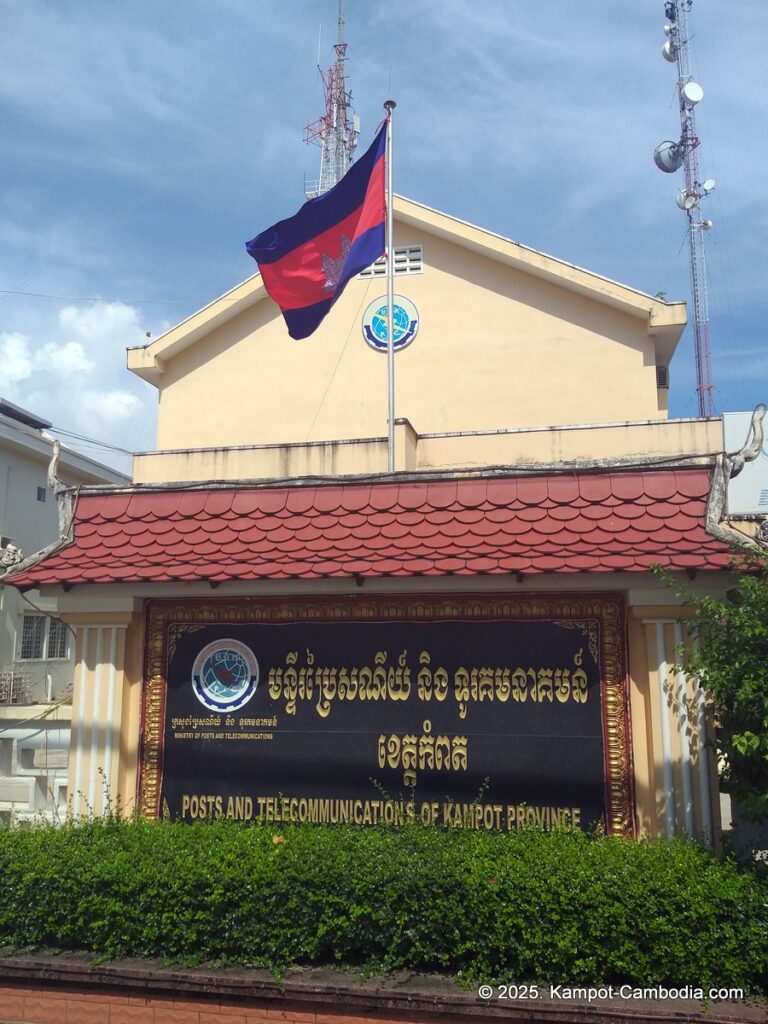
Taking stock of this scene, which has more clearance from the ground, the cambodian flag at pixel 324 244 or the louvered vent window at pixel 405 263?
the louvered vent window at pixel 405 263

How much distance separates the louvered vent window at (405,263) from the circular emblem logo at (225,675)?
9698 millimetres

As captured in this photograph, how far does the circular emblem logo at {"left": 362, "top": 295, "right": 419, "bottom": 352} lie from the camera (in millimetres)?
15242

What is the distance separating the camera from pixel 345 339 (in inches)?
605

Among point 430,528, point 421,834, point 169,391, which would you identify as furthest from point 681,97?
point 421,834

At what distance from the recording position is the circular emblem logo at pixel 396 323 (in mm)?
15242

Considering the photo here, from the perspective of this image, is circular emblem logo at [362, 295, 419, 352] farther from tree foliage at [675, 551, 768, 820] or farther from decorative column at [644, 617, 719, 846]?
tree foliage at [675, 551, 768, 820]

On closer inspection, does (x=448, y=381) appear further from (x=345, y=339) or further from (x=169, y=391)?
(x=169, y=391)

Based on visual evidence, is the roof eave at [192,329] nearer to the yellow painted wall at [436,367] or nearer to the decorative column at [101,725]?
the yellow painted wall at [436,367]

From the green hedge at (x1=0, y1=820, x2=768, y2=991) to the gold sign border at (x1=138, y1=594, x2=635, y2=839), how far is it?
0.72 m

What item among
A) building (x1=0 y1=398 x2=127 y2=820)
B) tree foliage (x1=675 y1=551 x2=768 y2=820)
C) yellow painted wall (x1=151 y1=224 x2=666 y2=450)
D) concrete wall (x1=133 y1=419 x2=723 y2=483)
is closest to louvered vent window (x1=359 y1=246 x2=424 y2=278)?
yellow painted wall (x1=151 y1=224 x2=666 y2=450)

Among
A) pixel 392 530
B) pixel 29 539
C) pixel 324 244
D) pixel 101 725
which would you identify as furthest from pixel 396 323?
pixel 29 539

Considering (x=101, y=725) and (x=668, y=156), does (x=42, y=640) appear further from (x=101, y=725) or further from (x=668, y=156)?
(x=668, y=156)

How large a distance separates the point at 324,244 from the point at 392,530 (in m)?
4.38

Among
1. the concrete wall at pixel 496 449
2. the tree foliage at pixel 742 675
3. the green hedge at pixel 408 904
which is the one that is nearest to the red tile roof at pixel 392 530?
the tree foliage at pixel 742 675
